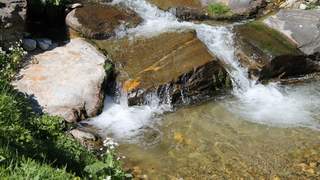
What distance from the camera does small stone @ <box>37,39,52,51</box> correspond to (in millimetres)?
10069

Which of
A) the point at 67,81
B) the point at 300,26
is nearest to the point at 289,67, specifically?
the point at 300,26

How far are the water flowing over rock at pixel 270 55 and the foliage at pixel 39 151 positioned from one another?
14.3 ft

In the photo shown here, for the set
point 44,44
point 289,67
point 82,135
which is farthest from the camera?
point 289,67

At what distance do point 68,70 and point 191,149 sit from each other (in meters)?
2.92

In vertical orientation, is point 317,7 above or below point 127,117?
above

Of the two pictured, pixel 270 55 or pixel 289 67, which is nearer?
pixel 270 55

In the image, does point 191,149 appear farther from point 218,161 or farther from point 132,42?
point 132,42

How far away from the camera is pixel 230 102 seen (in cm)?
953

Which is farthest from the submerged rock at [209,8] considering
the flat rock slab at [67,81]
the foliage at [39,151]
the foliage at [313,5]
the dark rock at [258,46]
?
the foliage at [39,151]

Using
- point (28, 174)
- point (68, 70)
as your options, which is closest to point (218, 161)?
point (68, 70)

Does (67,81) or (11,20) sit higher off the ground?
(11,20)

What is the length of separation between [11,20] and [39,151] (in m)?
4.98

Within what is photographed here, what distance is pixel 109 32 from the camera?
10.7 m

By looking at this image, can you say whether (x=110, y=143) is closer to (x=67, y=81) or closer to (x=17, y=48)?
(x=67, y=81)
